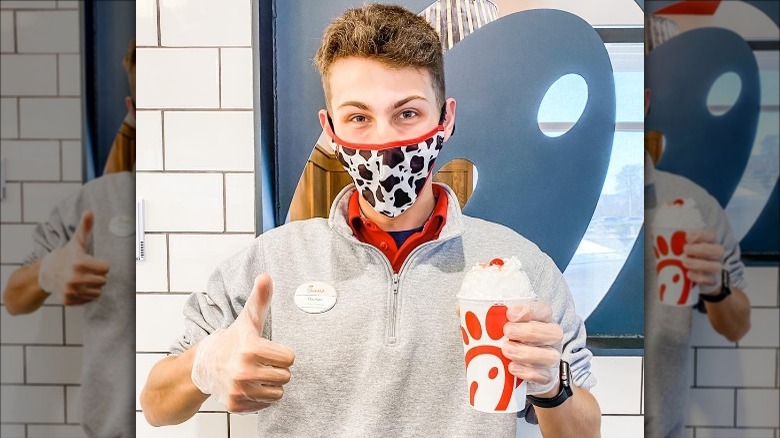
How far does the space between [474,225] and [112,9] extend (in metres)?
1.02

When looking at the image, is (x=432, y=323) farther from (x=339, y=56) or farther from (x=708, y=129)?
(x=708, y=129)

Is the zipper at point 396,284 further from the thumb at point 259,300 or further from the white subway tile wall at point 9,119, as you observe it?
the white subway tile wall at point 9,119

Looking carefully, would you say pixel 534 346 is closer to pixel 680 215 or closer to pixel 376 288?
pixel 376 288

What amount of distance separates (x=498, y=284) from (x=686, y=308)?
499mm

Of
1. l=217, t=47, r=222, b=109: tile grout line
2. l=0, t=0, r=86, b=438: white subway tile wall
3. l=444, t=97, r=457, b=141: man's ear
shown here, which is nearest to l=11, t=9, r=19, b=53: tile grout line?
l=0, t=0, r=86, b=438: white subway tile wall

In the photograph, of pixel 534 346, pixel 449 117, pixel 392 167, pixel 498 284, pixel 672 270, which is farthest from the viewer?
pixel 449 117

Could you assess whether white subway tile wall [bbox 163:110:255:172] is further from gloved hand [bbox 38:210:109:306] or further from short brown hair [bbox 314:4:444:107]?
gloved hand [bbox 38:210:109:306]

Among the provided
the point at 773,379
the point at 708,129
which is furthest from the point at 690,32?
the point at 773,379

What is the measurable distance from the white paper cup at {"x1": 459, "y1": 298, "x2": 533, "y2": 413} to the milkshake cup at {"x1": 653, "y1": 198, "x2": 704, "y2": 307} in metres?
0.51

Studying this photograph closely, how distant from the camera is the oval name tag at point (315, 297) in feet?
4.68

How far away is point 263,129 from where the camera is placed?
149 cm

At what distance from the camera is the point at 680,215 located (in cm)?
62

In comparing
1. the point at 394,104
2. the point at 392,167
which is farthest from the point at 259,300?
the point at 394,104

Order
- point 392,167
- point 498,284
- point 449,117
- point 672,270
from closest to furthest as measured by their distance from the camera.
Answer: point 672,270 → point 498,284 → point 392,167 → point 449,117
